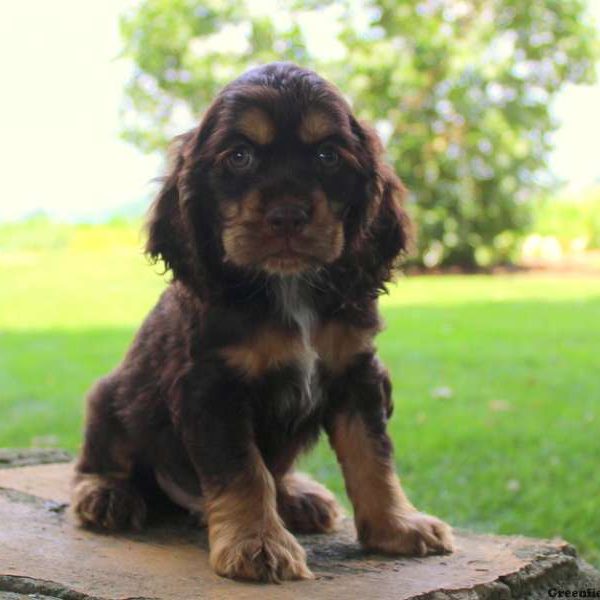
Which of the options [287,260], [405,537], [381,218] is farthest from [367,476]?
[381,218]

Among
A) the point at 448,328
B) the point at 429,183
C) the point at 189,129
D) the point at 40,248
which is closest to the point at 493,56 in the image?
the point at 429,183

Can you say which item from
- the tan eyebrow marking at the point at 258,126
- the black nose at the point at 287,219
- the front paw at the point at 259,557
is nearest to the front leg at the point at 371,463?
the front paw at the point at 259,557

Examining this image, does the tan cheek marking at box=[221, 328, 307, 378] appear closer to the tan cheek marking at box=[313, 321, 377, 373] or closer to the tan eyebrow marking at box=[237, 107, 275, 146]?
the tan cheek marking at box=[313, 321, 377, 373]

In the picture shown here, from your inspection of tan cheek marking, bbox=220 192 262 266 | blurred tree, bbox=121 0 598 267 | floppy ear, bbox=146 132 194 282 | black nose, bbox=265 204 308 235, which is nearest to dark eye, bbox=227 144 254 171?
tan cheek marking, bbox=220 192 262 266

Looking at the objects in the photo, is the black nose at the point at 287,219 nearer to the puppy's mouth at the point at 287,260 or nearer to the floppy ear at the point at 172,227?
the puppy's mouth at the point at 287,260

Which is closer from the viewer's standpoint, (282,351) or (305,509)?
(282,351)

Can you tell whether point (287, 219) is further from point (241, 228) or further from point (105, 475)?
point (105, 475)
